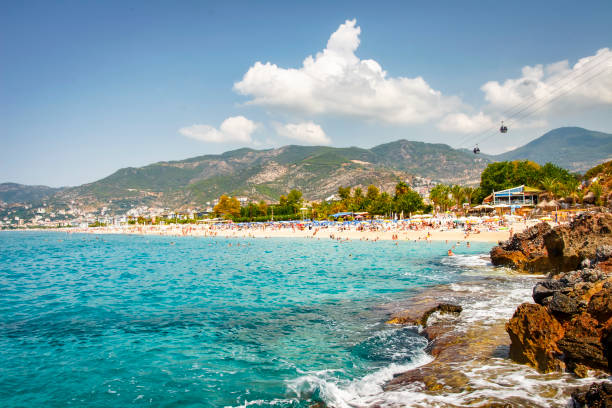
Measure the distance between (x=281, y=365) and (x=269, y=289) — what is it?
10.3 meters

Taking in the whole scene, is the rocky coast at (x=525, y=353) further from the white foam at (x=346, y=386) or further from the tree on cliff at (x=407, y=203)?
the tree on cliff at (x=407, y=203)

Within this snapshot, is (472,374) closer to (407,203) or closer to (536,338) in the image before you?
(536,338)

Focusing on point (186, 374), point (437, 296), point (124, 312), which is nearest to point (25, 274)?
point (124, 312)

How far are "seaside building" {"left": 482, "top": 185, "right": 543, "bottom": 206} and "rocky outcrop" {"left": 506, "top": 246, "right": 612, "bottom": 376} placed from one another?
236 feet

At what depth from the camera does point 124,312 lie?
1452 cm

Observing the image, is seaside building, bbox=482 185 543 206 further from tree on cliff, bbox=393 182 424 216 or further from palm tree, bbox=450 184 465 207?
tree on cliff, bbox=393 182 424 216

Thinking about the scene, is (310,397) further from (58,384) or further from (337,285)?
(337,285)

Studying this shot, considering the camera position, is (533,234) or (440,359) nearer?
(440,359)

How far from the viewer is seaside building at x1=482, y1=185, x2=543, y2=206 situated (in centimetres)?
7194

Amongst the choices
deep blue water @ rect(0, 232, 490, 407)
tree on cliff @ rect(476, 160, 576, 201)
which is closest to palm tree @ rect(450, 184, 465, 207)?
tree on cliff @ rect(476, 160, 576, 201)

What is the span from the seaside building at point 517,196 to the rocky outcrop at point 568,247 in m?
56.7

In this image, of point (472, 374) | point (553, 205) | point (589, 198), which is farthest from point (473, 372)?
point (589, 198)

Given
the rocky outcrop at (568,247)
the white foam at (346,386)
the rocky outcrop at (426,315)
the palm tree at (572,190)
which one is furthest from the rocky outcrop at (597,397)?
Answer: the palm tree at (572,190)

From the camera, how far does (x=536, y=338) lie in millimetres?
6938
